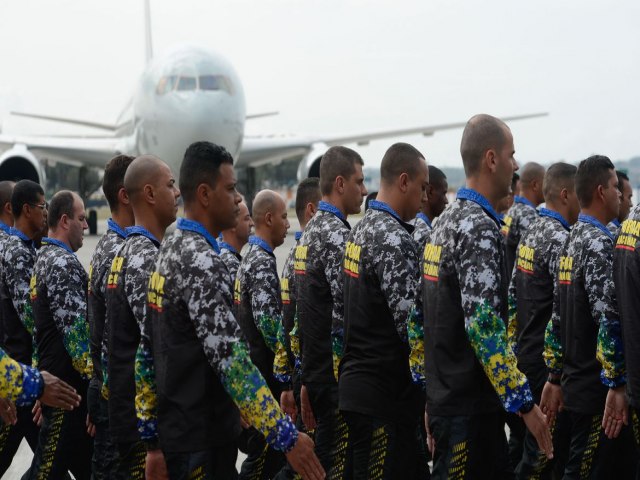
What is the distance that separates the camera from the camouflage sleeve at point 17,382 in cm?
393

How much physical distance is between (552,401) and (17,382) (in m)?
2.70

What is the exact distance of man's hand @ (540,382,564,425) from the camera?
4.96 meters

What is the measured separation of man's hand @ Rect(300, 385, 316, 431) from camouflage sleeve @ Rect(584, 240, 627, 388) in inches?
61.7

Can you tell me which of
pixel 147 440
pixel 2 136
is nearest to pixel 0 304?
pixel 147 440

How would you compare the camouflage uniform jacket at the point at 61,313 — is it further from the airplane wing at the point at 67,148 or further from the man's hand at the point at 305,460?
the airplane wing at the point at 67,148

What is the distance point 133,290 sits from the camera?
405 cm

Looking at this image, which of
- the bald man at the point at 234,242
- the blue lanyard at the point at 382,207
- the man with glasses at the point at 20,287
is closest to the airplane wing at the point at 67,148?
the man with glasses at the point at 20,287

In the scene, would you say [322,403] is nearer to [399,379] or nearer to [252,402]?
[399,379]

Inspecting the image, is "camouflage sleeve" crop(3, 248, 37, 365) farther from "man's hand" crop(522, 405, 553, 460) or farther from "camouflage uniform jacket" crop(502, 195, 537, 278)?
"camouflage uniform jacket" crop(502, 195, 537, 278)

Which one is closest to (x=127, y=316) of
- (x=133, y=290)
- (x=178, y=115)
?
(x=133, y=290)

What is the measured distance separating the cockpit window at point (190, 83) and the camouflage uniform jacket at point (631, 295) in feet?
60.7

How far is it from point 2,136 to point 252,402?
A: 23913 mm

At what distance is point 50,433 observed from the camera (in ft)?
17.1

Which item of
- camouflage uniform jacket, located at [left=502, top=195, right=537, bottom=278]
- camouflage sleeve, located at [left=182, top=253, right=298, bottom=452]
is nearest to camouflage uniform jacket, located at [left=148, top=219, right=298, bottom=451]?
camouflage sleeve, located at [left=182, top=253, right=298, bottom=452]
